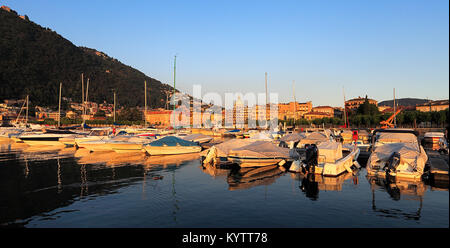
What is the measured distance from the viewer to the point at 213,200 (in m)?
15.9

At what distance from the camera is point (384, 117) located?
89.6 metres

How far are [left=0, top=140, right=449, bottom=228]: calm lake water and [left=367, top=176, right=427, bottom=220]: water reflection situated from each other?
5 centimetres

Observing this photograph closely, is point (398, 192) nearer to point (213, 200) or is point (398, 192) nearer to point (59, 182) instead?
point (213, 200)

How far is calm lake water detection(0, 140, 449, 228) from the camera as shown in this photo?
12.5 meters

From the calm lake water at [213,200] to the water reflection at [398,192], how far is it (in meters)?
0.05

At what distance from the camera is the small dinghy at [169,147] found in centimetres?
3562

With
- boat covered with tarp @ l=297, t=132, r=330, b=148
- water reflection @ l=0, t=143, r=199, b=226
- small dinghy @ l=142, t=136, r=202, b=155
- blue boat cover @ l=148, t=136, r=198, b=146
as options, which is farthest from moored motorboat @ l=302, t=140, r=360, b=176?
blue boat cover @ l=148, t=136, r=198, b=146

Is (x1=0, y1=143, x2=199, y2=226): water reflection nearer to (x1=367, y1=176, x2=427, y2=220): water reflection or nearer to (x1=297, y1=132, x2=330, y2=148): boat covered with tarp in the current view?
(x1=367, y1=176, x2=427, y2=220): water reflection

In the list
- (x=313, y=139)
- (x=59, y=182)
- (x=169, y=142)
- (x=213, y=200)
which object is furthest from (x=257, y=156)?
(x=59, y=182)

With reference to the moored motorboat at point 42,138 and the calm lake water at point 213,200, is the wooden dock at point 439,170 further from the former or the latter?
the moored motorboat at point 42,138

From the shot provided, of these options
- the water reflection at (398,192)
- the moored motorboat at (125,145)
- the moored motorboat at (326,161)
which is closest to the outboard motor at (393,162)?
the water reflection at (398,192)

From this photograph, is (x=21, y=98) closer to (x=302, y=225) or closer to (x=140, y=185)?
(x=140, y=185)

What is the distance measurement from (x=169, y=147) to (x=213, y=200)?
2140cm
